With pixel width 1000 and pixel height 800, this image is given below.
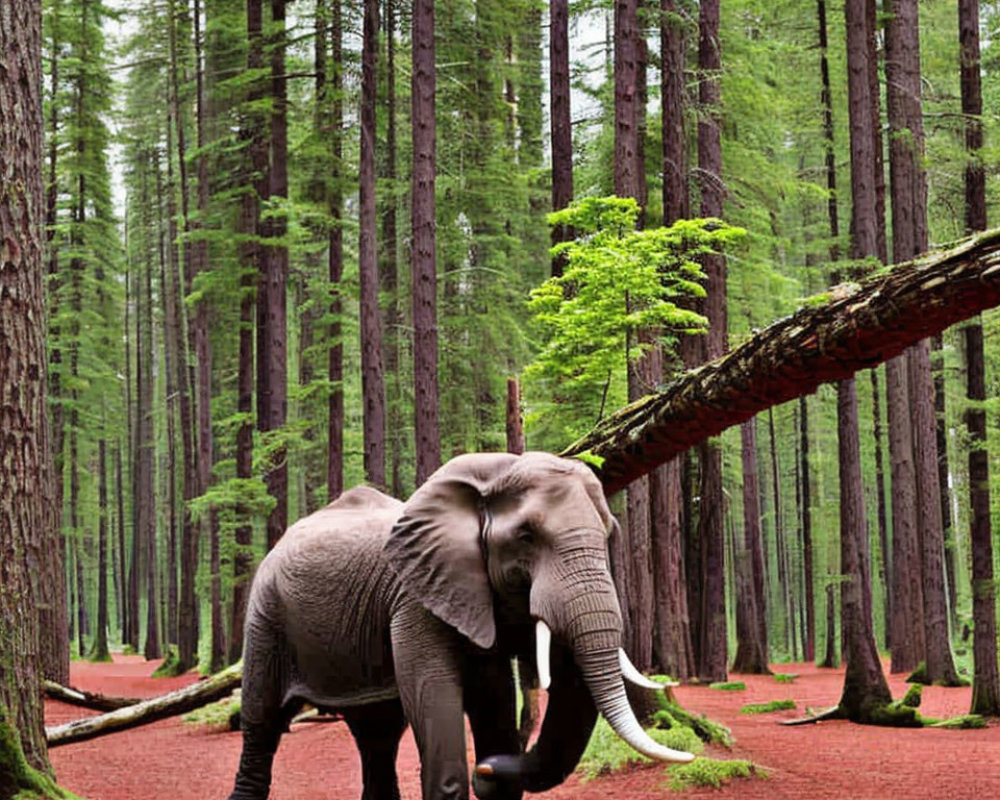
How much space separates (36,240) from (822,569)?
120 ft

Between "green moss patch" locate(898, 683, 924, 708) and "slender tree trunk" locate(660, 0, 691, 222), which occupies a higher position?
"slender tree trunk" locate(660, 0, 691, 222)

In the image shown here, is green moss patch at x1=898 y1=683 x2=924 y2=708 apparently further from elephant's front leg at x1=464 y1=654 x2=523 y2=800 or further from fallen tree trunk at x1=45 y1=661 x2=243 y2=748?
elephant's front leg at x1=464 y1=654 x2=523 y2=800

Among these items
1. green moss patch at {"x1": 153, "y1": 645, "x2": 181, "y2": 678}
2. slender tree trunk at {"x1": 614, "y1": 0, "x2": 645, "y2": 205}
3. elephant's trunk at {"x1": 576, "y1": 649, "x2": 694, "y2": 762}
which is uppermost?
slender tree trunk at {"x1": 614, "y1": 0, "x2": 645, "y2": 205}

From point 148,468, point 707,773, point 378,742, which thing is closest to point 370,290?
point 707,773

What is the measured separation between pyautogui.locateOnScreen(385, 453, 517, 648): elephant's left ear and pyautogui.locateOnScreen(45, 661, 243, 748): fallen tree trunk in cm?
913

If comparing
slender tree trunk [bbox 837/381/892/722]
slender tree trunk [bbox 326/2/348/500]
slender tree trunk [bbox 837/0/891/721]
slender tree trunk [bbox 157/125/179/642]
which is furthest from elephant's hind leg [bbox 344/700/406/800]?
slender tree trunk [bbox 157/125/179/642]

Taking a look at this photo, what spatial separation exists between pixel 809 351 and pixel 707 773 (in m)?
4.92

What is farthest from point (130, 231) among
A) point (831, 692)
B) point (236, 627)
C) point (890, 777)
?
point (890, 777)

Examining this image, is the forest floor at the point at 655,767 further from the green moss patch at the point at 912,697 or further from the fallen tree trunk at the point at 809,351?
the fallen tree trunk at the point at 809,351

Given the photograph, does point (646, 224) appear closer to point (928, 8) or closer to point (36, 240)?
point (928, 8)

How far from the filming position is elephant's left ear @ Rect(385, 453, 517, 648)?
6.64m

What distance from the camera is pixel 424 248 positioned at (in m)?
17.6

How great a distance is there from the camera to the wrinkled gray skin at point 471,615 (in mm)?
6246

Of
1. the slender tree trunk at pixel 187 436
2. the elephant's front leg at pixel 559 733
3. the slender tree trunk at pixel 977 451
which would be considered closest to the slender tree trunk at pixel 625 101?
the slender tree trunk at pixel 977 451
